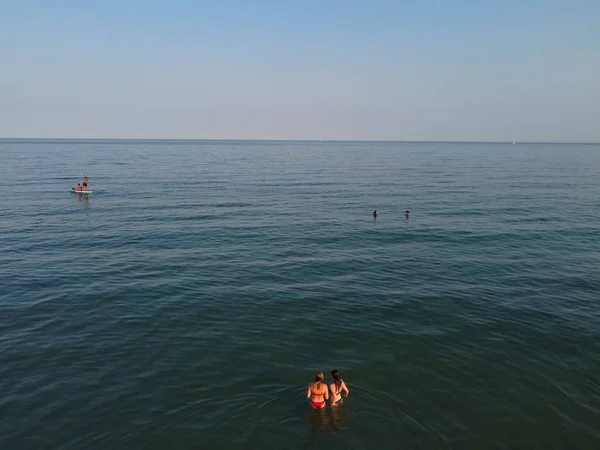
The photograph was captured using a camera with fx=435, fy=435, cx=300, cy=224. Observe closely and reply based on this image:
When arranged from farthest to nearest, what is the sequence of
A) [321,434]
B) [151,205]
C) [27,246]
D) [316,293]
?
[151,205]
[27,246]
[316,293]
[321,434]

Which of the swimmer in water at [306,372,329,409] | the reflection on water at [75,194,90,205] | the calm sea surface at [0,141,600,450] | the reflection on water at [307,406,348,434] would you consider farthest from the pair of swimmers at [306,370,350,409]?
the reflection on water at [75,194,90,205]

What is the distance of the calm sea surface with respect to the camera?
625 inches

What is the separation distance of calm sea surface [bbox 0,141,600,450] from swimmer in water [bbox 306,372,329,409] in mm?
421

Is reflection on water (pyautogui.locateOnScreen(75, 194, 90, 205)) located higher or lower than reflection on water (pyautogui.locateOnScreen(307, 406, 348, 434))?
higher

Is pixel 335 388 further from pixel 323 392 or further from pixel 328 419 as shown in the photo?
pixel 328 419

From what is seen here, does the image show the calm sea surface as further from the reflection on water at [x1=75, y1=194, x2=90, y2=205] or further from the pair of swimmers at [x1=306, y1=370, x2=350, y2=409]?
the reflection on water at [x1=75, y1=194, x2=90, y2=205]

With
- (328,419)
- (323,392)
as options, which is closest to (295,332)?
(323,392)

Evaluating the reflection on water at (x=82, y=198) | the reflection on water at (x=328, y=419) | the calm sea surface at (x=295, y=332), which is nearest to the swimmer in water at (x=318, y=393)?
the reflection on water at (x=328, y=419)

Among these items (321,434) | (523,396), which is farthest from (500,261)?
(321,434)

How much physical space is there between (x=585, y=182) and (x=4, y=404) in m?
102

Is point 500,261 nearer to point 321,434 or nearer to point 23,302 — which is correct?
point 321,434

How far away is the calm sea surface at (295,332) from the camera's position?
15867 millimetres

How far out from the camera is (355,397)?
57.4 ft

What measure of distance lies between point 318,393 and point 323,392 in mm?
195
